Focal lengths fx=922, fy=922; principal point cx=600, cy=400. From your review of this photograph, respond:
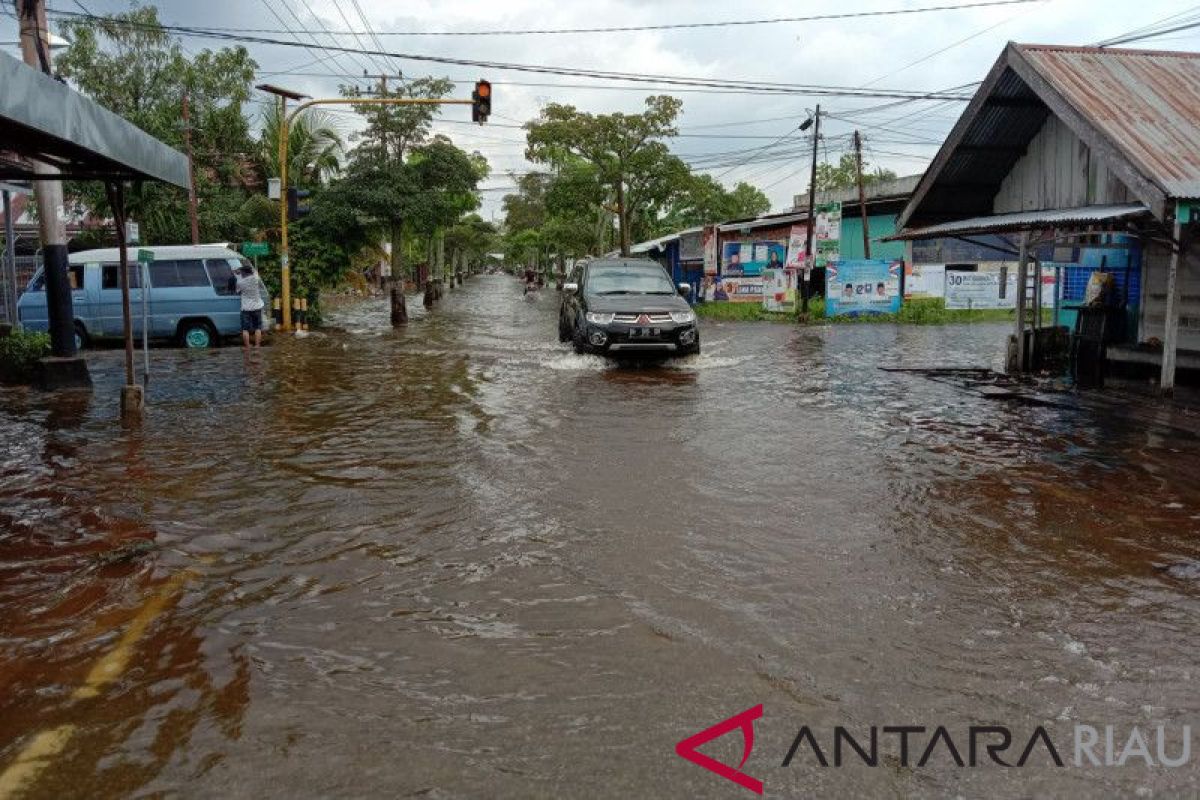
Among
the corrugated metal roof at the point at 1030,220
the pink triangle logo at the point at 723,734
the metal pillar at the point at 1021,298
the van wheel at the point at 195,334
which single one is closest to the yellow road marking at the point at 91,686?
the pink triangle logo at the point at 723,734

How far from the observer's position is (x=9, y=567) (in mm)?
5176

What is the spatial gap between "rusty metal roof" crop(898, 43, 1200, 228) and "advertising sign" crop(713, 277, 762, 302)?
23.4 metres

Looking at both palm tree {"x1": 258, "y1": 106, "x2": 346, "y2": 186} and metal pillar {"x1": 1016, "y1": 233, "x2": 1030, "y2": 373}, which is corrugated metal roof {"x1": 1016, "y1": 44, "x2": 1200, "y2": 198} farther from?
palm tree {"x1": 258, "y1": 106, "x2": 346, "y2": 186}

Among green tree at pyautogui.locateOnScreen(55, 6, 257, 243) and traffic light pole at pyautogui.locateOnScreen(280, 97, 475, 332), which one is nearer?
traffic light pole at pyautogui.locateOnScreen(280, 97, 475, 332)

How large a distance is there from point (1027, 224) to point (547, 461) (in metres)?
7.24

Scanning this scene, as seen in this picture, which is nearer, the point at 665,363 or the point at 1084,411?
the point at 1084,411

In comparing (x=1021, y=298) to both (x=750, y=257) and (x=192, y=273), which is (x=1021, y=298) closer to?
(x=192, y=273)

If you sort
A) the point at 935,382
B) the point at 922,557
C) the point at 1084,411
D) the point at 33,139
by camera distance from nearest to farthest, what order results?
the point at 922,557, the point at 33,139, the point at 1084,411, the point at 935,382

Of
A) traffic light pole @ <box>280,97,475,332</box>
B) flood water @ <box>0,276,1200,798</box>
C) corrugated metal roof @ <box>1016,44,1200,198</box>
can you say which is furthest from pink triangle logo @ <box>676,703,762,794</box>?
traffic light pole @ <box>280,97,475,332</box>

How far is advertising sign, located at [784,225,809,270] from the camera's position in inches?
1190

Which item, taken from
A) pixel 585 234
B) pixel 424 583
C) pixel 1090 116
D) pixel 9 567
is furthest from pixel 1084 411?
pixel 585 234

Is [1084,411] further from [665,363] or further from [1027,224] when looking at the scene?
[665,363]

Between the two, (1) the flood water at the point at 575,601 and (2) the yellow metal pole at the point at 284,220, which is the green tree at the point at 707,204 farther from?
(1) the flood water at the point at 575,601

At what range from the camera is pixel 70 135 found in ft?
21.6
